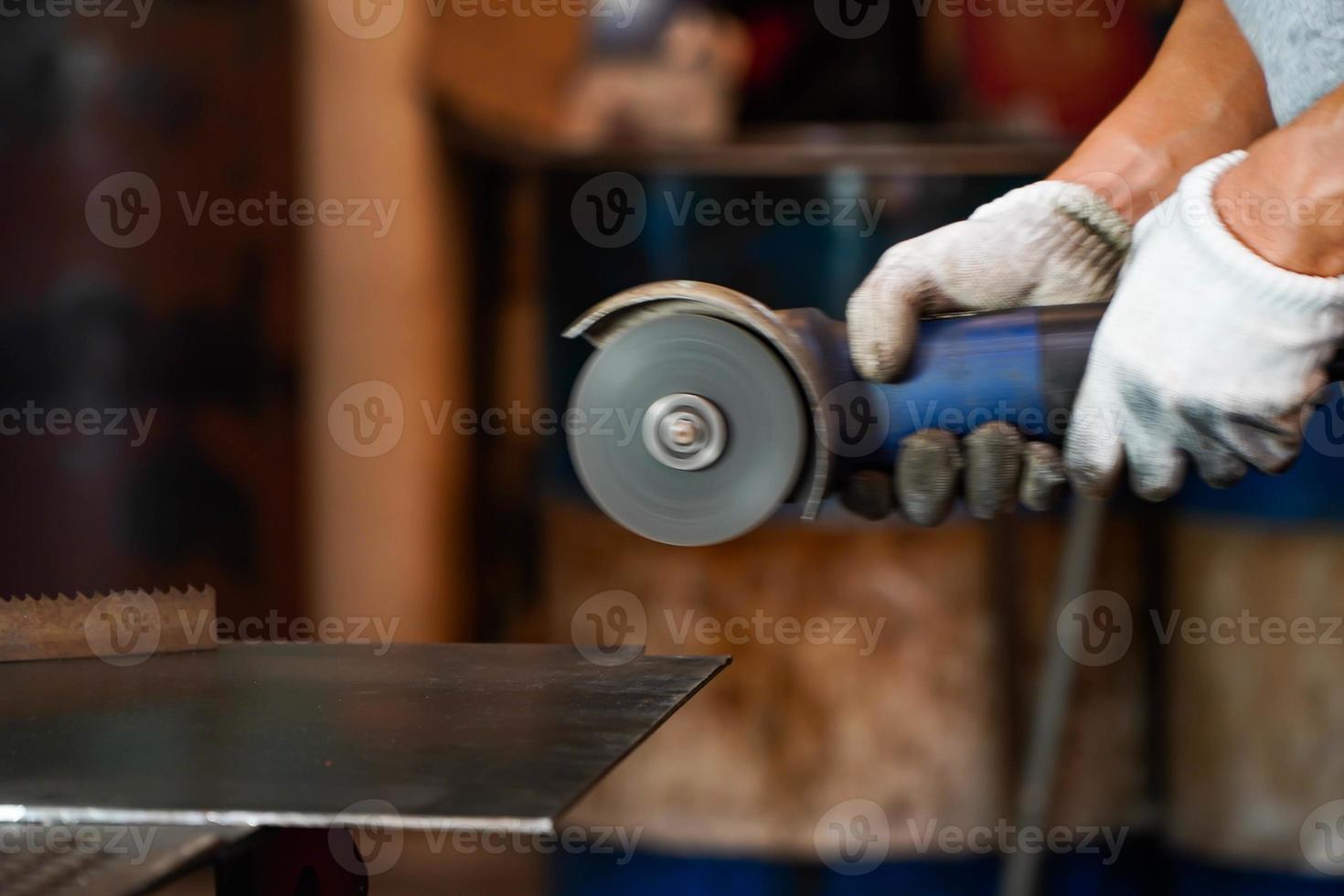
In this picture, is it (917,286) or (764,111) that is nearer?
(917,286)

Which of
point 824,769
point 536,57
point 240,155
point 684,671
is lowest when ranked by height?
point 824,769

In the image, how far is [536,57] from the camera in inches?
129

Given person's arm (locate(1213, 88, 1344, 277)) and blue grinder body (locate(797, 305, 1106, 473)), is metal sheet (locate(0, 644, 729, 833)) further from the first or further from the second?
person's arm (locate(1213, 88, 1344, 277))

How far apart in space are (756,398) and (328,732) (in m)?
0.45

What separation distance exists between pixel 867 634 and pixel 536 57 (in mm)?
1665

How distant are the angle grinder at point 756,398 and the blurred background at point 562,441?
1073 millimetres

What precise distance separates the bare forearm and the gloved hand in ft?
0.29

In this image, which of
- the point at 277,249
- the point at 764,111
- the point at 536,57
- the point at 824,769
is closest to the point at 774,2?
the point at 764,111

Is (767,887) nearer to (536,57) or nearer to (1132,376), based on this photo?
(1132,376)

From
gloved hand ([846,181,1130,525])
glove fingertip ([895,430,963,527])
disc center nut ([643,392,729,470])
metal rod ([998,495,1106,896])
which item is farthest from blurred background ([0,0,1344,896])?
disc center nut ([643,392,729,470])

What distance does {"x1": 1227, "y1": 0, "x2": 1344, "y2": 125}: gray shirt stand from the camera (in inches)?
50.0

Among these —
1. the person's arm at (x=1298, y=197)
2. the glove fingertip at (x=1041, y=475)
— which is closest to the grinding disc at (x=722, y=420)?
the glove fingertip at (x=1041, y=475)

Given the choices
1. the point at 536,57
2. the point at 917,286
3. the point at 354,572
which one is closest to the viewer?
the point at 917,286

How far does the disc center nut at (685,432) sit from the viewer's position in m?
1.20
